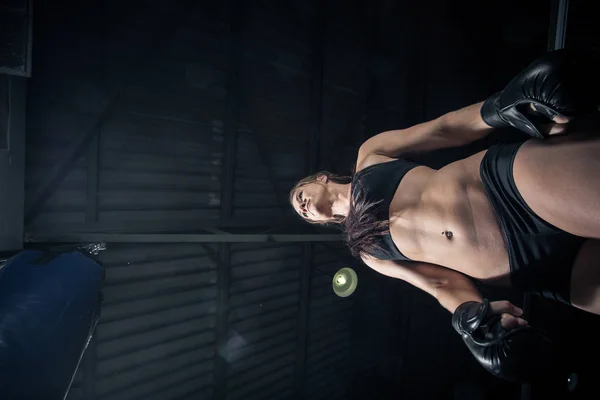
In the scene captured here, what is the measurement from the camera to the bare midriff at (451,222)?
1686 mm

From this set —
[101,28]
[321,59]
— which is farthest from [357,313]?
[101,28]

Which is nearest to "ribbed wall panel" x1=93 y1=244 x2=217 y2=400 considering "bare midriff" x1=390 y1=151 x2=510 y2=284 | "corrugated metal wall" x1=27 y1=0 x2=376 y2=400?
"corrugated metal wall" x1=27 y1=0 x2=376 y2=400

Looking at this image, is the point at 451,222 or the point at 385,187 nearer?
the point at 451,222

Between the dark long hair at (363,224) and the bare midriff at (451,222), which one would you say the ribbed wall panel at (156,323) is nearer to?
the dark long hair at (363,224)

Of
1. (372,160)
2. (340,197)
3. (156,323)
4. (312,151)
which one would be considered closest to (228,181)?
(312,151)

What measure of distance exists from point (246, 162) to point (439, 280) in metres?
3.31

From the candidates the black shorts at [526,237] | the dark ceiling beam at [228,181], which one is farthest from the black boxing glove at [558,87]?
the dark ceiling beam at [228,181]

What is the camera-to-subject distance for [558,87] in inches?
44.1

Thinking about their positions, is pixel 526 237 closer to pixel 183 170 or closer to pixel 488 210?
Result: pixel 488 210

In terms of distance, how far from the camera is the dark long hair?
2.09 m

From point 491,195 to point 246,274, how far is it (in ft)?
12.7

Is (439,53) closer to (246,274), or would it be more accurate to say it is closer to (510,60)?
(510,60)

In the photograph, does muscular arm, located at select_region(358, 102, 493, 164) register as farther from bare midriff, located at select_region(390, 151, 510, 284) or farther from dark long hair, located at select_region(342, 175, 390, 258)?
dark long hair, located at select_region(342, 175, 390, 258)

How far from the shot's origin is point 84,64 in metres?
3.46
